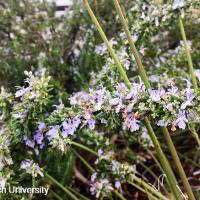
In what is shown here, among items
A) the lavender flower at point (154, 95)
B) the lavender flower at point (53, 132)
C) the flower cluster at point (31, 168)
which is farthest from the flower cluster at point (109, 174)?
the lavender flower at point (154, 95)

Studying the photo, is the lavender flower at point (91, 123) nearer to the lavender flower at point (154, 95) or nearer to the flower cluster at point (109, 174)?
the lavender flower at point (154, 95)

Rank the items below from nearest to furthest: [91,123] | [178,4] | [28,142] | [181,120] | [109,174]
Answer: [181,120], [91,123], [28,142], [178,4], [109,174]

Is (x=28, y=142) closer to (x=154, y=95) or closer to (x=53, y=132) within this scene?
(x=53, y=132)

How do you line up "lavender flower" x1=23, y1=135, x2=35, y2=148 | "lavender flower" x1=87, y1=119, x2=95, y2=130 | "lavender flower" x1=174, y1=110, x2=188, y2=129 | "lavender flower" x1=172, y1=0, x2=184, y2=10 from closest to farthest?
1. "lavender flower" x1=174, y1=110, x2=188, y2=129
2. "lavender flower" x1=87, y1=119, x2=95, y2=130
3. "lavender flower" x1=23, y1=135, x2=35, y2=148
4. "lavender flower" x1=172, y1=0, x2=184, y2=10

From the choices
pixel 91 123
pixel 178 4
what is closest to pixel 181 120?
pixel 91 123

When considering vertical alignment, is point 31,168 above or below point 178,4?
below

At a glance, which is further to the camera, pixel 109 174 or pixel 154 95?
pixel 109 174

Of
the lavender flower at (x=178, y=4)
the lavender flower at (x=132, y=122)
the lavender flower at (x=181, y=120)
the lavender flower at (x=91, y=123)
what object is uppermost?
the lavender flower at (x=178, y=4)

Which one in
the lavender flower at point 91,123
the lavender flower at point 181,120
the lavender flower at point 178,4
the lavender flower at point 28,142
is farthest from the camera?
the lavender flower at point 178,4

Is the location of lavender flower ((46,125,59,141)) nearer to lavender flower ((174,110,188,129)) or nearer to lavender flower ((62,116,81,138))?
lavender flower ((62,116,81,138))

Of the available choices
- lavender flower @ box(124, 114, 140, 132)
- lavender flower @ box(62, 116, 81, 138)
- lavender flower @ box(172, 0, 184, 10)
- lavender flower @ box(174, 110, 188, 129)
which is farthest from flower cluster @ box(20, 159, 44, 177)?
lavender flower @ box(172, 0, 184, 10)

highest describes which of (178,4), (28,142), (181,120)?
(178,4)

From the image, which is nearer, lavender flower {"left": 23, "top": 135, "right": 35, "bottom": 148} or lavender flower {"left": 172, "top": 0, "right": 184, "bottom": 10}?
lavender flower {"left": 23, "top": 135, "right": 35, "bottom": 148}
